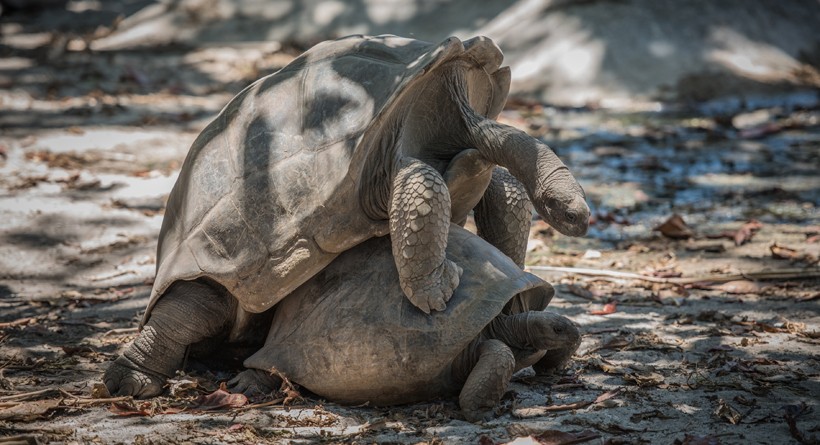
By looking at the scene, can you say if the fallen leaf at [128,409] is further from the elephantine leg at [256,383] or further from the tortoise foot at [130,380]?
the elephantine leg at [256,383]

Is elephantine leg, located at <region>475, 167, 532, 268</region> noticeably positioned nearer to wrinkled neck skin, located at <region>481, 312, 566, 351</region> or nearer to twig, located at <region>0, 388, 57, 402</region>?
wrinkled neck skin, located at <region>481, 312, 566, 351</region>

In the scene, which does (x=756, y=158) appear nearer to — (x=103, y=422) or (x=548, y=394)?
(x=548, y=394)

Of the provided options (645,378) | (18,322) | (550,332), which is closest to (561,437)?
(550,332)

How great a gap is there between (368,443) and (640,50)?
937cm

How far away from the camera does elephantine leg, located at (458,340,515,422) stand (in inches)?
146

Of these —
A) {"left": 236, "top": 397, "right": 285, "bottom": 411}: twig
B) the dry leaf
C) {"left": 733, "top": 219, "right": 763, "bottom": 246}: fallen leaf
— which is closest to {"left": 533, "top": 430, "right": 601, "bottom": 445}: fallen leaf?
{"left": 236, "top": 397, "right": 285, "bottom": 411}: twig

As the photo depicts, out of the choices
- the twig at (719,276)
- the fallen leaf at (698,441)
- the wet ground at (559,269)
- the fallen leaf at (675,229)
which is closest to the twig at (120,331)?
the wet ground at (559,269)

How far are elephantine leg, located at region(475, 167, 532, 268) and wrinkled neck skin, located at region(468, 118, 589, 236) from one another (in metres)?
0.39

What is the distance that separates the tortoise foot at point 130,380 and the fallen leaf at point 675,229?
13.3 feet

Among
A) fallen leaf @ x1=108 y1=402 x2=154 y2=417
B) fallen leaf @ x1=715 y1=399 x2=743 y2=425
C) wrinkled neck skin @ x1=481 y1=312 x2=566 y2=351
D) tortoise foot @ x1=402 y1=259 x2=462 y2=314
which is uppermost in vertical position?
tortoise foot @ x1=402 y1=259 x2=462 y2=314

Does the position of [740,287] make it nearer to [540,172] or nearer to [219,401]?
[540,172]

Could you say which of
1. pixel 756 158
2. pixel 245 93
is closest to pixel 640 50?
pixel 756 158

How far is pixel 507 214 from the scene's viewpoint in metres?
4.52

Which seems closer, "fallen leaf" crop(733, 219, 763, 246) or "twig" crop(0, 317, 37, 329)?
"twig" crop(0, 317, 37, 329)
